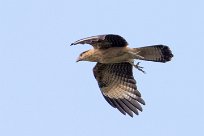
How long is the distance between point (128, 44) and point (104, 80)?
1.59 m

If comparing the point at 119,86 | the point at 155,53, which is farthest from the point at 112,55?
the point at 119,86

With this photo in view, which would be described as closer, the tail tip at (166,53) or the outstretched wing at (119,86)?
the tail tip at (166,53)

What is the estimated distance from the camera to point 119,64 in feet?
47.9

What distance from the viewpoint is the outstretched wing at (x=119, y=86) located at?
Result: 1439 cm

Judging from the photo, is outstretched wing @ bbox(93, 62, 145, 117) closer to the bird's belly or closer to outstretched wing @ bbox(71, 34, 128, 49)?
the bird's belly

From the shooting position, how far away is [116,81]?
1492 centimetres

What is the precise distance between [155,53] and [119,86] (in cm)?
151

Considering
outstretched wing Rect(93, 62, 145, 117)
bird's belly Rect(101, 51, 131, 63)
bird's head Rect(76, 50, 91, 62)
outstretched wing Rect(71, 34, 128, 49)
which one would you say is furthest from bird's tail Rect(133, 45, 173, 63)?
bird's head Rect(76, 50, 91, 62)

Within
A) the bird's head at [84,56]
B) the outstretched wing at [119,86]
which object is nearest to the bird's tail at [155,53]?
the outstretched wing at [119,86]

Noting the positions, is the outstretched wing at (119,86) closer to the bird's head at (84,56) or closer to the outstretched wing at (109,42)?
the bird's head at (84,56)

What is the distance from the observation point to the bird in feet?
44.8

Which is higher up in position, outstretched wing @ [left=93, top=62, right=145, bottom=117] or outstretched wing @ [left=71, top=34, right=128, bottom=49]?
outstretched wing @ [left=71, top=34, right=128, bottom=49]

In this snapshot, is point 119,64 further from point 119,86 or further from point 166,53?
point 166,53

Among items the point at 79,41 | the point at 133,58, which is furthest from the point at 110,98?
the point at 79,41
